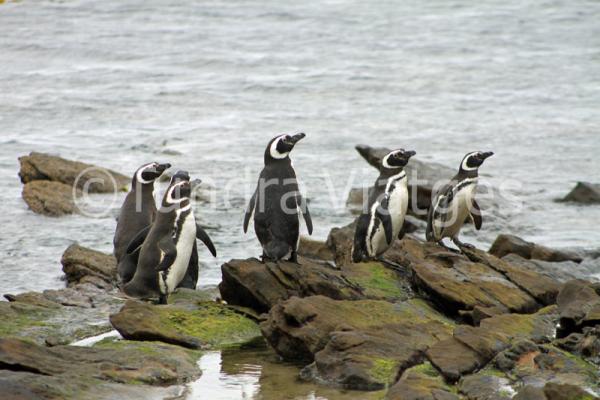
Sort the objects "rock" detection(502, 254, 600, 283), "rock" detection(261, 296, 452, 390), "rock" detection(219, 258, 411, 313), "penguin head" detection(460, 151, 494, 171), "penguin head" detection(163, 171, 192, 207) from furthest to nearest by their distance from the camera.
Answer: "penguin head" detection(460, 151, 494, 171) < "rock" detection(502, 254, 600, 283) < "penguin head" detection(163, 171, 192, 207) < "rock" detection(219, 258, 411, 313) < "rock" detection(261, 296, 452, 390)

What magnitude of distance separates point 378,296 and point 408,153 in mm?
1844

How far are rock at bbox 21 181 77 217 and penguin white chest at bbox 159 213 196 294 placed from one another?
480 cm

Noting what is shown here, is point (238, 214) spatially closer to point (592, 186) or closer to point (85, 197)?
point (85, 197)

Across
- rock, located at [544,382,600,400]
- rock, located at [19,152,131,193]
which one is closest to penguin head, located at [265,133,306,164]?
rock, located at [544,382,600,400]

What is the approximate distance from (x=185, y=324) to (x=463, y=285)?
2.06 m

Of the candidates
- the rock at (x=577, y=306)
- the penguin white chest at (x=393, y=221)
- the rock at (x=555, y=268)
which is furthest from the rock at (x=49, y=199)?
the rock at (x=577, y=306)

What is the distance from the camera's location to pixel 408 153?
9.98 metres

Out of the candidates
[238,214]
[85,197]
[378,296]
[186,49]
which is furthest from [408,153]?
[186,49]

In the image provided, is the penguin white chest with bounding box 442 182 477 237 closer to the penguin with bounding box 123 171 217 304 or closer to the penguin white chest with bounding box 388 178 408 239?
the penguin white chest with bounding box 388 178 408 239

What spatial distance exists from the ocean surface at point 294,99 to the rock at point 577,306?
3.77 m

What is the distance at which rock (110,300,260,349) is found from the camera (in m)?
7.72

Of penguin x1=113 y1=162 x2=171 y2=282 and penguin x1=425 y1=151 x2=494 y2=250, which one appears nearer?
penguin x1=113 y1=162 x2=171 y2=282

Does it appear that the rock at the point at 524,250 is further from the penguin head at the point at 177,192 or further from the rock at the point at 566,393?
the rock at the point at 566,393

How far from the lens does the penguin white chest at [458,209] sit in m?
10.4
